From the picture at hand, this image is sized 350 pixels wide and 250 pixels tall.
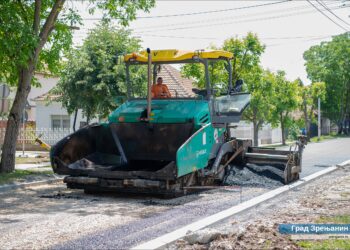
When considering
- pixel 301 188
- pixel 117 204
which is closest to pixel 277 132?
pixel 301 188

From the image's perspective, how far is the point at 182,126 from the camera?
10586 mm

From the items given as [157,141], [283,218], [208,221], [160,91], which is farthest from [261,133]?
[208,221]

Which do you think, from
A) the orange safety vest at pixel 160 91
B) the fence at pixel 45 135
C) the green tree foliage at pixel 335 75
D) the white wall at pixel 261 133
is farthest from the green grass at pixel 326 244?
the green tree foliage at pixel 335 75

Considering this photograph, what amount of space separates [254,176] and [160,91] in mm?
2912

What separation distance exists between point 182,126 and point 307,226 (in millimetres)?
4197

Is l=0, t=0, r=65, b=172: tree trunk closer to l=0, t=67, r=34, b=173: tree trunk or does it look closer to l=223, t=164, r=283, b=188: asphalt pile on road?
l=0, t=67, r=34, b=173: tree trunk

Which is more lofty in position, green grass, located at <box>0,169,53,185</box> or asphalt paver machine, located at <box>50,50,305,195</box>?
asphalt paver machine, located at <box>50,50,305,195</box>

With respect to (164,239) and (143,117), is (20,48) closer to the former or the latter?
(143,117)

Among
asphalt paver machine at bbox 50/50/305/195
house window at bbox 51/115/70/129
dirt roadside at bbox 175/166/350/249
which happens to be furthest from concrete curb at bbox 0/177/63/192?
house window at bbox 51/115/70/129

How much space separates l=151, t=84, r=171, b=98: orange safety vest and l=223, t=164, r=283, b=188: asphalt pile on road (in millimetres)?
2292

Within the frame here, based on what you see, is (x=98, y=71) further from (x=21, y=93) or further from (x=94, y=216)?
(x=94, y=216)

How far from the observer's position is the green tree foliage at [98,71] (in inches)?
826

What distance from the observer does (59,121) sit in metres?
34.6

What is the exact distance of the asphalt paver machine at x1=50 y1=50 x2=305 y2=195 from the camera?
1009 centimetres
